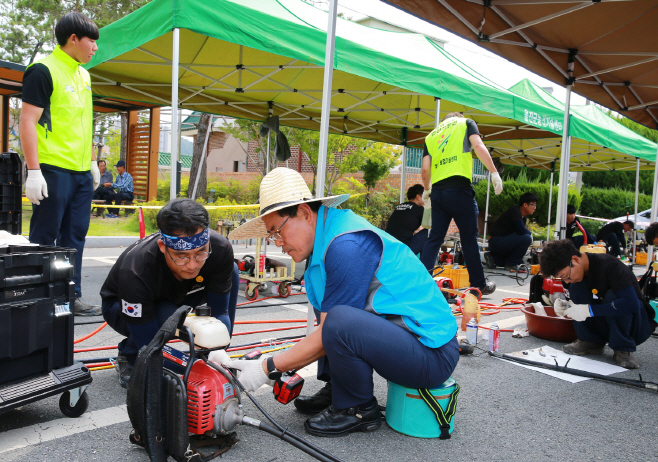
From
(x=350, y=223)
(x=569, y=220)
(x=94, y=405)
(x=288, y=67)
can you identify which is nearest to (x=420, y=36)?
(x=288, y=67)


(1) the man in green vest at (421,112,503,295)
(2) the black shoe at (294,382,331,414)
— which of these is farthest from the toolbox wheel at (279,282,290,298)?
(2) the black shoe at (294,382,331,414)

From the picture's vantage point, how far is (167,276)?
89.5 inches

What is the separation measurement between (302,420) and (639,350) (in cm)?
316

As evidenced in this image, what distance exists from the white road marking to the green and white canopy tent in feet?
7.64

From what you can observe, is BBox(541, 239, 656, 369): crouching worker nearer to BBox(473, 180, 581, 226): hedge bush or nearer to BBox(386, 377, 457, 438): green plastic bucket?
BBox(386, 377, 457, 438): green plastic bucket

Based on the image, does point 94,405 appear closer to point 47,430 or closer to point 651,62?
point 47,430

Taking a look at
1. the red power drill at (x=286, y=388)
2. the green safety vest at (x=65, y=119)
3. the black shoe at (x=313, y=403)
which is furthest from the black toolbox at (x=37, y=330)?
the green safety vest at (x=65, y=119)

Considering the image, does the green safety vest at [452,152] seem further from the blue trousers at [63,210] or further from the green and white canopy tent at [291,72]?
the blue trousers at [63,210]

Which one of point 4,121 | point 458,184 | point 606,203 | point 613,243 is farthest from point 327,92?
point 606,203

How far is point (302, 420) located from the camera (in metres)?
2.35

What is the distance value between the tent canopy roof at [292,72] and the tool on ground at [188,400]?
9.16 ft

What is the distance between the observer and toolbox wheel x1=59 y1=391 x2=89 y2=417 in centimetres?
219

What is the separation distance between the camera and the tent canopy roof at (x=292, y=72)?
409 cm

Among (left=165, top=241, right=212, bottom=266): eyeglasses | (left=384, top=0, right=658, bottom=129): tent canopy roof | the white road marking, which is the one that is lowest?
the white road marking
